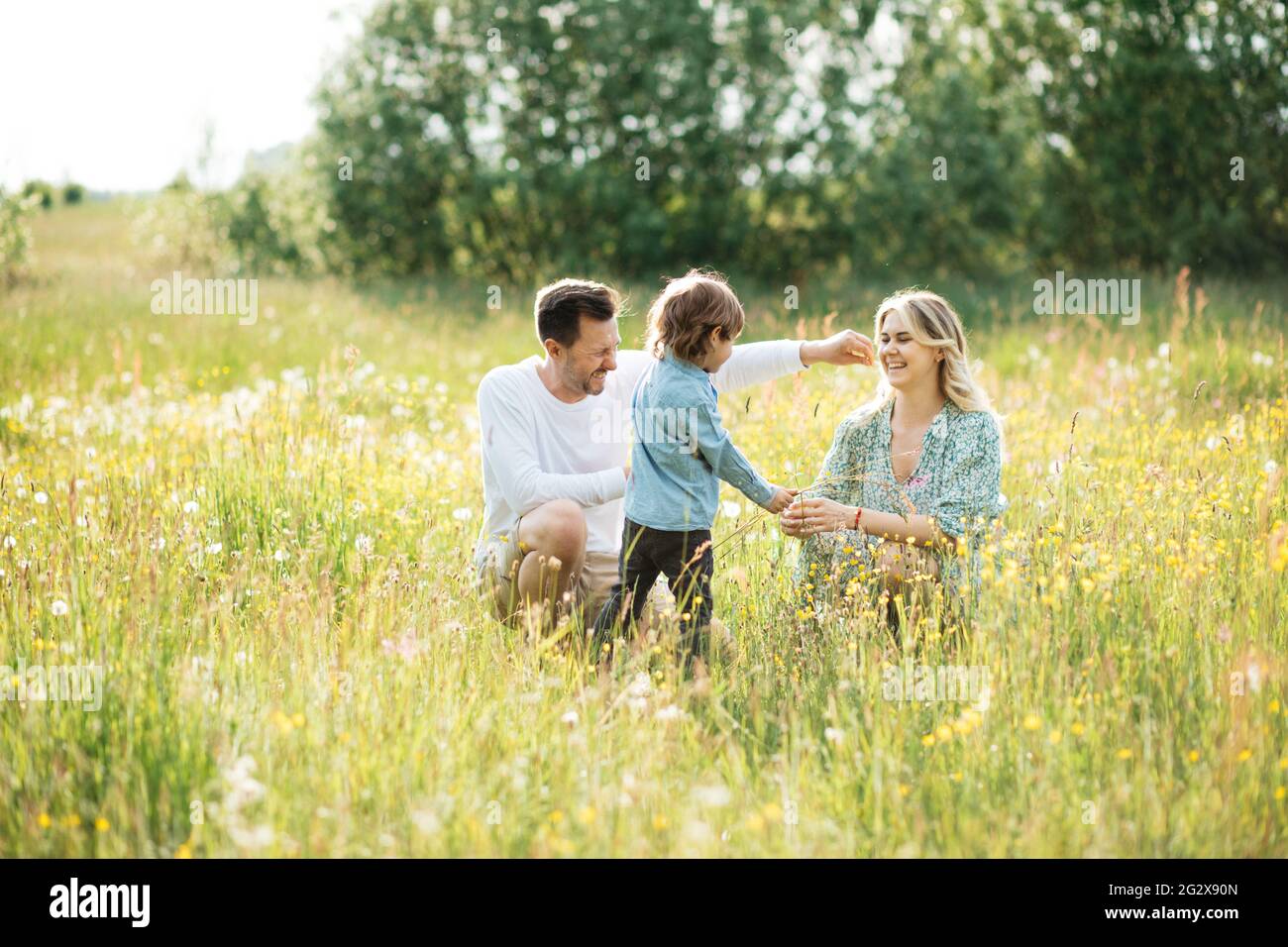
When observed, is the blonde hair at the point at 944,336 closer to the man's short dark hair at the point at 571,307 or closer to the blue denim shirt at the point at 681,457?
the blue denim shirt at the point at 681,457

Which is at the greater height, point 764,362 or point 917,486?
point 764,362

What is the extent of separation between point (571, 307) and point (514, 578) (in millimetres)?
1064

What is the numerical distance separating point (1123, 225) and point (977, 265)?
295 centimetres

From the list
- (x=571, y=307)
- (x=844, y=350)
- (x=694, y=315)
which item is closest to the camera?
(x=694, y=315)

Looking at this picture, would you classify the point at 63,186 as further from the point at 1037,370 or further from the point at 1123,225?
the point at 1037,370

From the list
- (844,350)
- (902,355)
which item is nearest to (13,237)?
(844,350)

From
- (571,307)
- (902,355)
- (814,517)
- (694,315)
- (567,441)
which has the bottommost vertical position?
(814,517)

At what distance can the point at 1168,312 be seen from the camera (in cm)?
1195

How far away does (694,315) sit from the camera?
378 centimetres

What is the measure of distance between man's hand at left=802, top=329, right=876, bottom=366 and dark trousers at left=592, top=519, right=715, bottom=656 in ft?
3.28

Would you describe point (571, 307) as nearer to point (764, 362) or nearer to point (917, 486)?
point (764, 362)

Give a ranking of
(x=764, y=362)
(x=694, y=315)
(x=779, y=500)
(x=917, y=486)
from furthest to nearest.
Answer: (x=764, y=362) → (x=917, y=486) → (x=779, y=500) → (x=694, y=315)

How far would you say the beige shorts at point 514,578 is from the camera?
4250 mm

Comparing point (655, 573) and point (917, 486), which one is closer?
point (655, 573)
